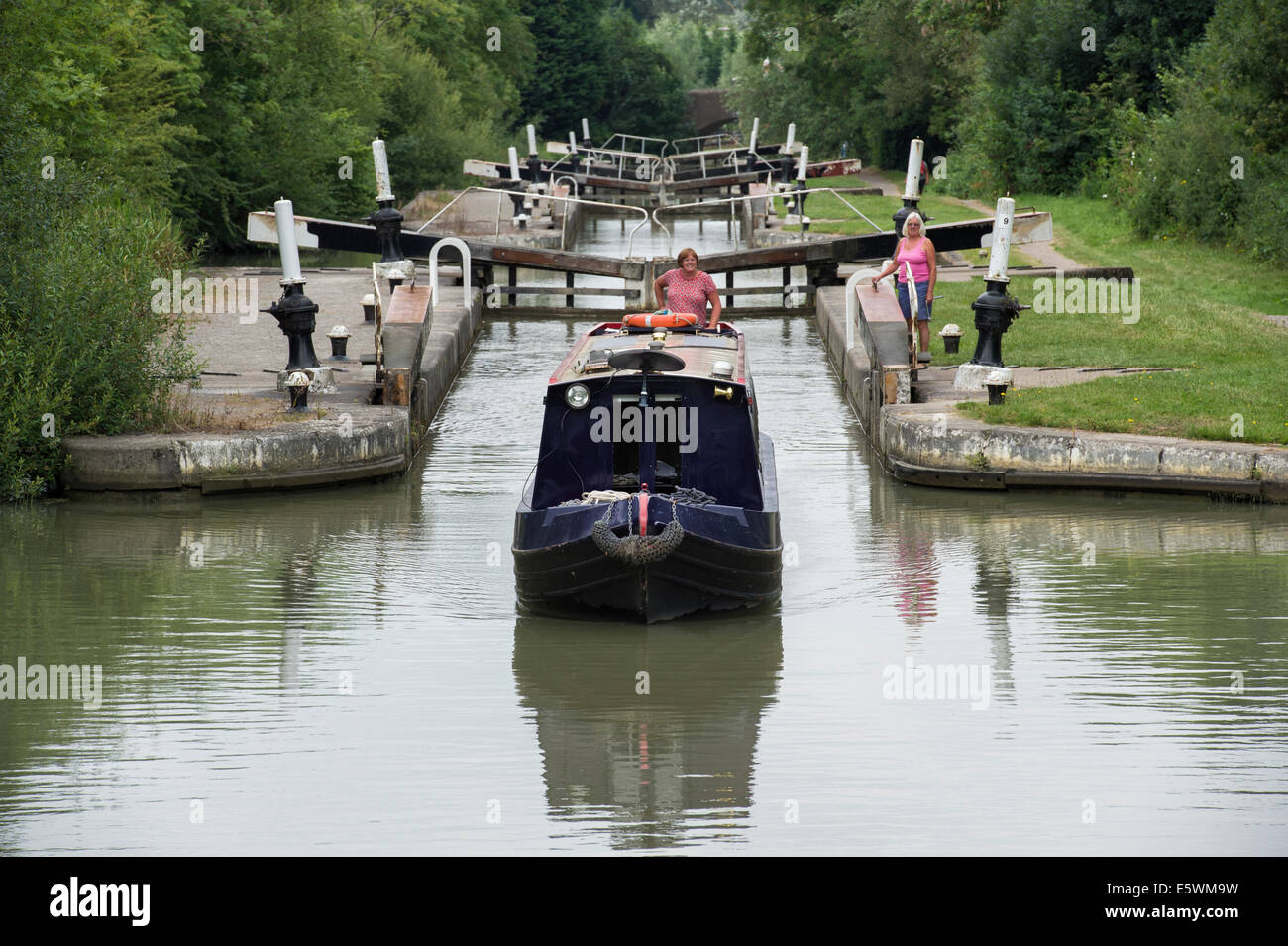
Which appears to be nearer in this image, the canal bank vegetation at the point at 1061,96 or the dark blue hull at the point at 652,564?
the dark blue hull at the point at 652,564

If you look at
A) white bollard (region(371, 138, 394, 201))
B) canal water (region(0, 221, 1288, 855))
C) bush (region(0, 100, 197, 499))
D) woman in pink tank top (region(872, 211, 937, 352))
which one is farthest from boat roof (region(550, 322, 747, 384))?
white bollard (region(371, 138, 394, 201))

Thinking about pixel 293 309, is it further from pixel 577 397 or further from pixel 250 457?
pixel 577 397

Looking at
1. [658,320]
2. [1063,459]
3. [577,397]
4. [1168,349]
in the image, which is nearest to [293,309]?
[658,320]

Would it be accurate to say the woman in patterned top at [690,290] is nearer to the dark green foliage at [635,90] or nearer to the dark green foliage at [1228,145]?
the dark green foliage at [1228,145]

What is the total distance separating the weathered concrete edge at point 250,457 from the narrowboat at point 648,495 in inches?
139

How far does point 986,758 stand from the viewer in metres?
9.09

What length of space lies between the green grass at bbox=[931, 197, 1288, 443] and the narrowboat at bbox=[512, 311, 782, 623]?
4292 mm

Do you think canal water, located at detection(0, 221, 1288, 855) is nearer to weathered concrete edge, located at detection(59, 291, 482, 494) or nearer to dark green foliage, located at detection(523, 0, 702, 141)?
weathered concrete edge, located at detection(59, 291, 482, 494)

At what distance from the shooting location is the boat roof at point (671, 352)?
38.7 feet

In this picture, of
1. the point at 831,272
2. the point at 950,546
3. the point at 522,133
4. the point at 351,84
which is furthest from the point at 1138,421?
the point at 522,133

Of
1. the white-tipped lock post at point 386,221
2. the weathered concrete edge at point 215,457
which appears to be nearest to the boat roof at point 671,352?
the weathered concrete edge at point 215,457

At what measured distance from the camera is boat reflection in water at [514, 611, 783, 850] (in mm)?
8367

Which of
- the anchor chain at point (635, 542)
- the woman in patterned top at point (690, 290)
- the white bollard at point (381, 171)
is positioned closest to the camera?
the anchor chain at point (635, 542)
